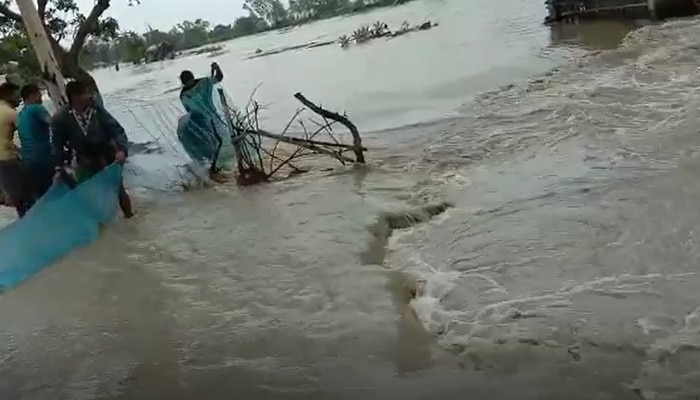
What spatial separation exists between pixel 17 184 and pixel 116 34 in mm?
7976

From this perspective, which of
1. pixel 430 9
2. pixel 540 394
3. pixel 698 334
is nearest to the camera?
pixel 540 394

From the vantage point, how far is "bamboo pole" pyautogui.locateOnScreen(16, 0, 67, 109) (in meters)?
9.61

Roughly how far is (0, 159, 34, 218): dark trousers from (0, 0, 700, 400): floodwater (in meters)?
0.92

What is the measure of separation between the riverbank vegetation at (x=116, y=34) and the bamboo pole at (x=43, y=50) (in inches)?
84.8

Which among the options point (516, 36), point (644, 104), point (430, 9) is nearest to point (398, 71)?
point (516, 36)

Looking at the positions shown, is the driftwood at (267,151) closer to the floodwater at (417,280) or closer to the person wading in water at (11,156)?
the floodwater at (417,280)

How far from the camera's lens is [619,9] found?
2512 cm

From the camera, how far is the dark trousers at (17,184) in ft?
27.0

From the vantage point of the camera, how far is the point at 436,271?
638 centimetres

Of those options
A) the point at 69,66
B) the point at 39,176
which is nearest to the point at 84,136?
the point at 39,176

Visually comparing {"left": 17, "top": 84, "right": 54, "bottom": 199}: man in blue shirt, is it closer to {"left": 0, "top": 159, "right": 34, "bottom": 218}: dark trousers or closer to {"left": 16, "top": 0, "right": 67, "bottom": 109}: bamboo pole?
{"left": 0, "top": 159, "right": 34, "bottom": 218}: dark trousers

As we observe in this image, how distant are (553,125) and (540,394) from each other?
7684mm

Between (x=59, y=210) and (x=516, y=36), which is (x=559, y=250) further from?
(x=516, y=36)

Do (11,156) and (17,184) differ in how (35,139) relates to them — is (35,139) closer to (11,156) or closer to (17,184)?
(11,156)
